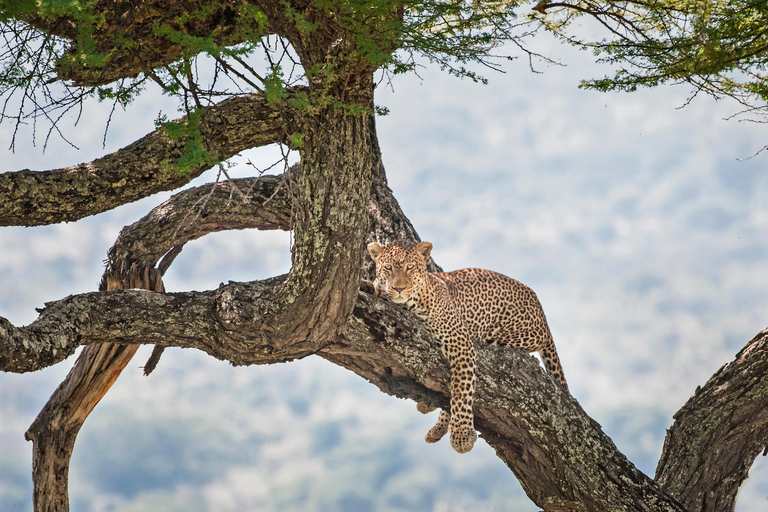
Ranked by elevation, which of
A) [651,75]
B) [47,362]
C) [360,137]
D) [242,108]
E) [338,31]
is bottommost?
[47,362]

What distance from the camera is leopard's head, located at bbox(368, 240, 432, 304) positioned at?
6.03 m

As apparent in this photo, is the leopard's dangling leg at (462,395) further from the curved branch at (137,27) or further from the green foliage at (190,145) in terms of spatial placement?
the curved branch at (137,27)

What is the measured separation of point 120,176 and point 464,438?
11.1 ft

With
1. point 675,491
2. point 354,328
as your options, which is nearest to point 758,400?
point 675,491

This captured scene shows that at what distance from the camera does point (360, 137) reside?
16.5 ft

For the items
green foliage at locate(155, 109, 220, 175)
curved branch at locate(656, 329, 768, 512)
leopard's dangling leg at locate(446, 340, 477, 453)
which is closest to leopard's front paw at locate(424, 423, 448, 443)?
leopard's dangling leg at locate(446, 340, 477, 453)

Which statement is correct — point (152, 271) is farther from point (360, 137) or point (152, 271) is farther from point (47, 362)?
point (360, 137)

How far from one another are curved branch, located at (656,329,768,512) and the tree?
16 mm

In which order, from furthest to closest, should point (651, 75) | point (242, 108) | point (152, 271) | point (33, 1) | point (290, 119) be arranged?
point (152, 271) < point (651, 75) < point (242, 108) < point (290, 119) < point (33, 1)

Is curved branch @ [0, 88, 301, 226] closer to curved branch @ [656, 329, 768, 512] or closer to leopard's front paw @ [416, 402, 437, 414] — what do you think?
leopard's front paw @ [416, 402, 437, 414]

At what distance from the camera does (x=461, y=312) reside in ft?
20.9

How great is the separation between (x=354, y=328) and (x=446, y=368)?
823mm

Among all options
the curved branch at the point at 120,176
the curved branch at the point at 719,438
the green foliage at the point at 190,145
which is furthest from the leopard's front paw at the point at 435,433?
the green foliage at the point at 190,145

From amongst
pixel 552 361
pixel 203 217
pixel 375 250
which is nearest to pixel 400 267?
pixel 375 250
